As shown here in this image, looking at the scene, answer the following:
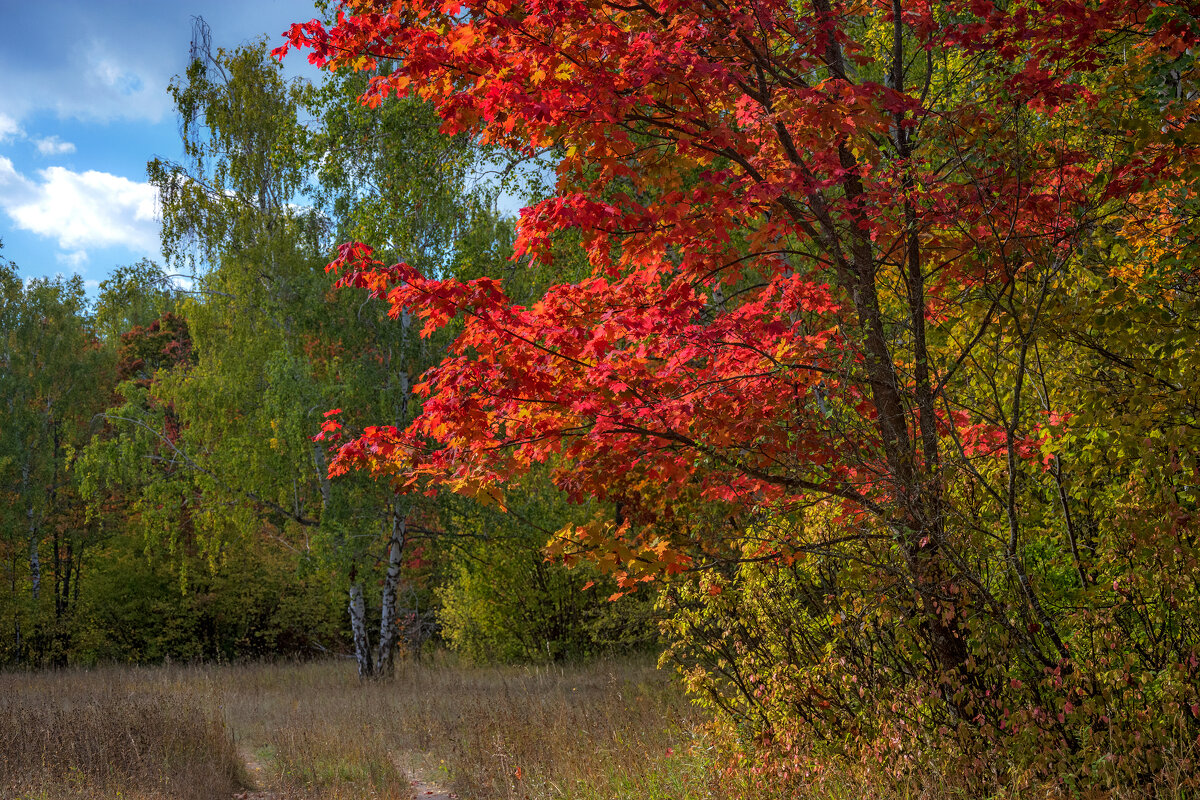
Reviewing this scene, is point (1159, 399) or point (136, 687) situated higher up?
point (1159, 399)

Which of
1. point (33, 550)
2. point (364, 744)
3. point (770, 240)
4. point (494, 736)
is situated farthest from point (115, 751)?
point (33, 550)

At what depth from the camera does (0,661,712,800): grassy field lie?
587 centimetres

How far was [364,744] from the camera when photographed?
24.9ft

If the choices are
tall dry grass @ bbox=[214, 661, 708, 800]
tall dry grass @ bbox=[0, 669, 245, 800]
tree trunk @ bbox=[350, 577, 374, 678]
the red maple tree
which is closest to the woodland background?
the red maple tree

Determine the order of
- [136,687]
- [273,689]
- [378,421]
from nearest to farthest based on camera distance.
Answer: [136,687] < [378,421] < [273,689]

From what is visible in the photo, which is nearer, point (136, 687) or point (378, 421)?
point (136, 687)

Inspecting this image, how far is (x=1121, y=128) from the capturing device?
3203 millimetres

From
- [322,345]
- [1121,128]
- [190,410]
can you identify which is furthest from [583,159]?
[190,410]

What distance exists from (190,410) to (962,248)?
39.3 ft

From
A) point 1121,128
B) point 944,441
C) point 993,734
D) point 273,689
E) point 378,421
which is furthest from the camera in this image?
point 273,689

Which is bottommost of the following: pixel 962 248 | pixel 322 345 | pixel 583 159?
pixel 962 248

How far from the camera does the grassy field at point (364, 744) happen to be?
5871 mm

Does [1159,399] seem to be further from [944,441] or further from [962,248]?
[944,441]

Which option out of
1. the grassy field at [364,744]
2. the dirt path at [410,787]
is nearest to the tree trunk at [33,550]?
the grassy field at [364,744]
